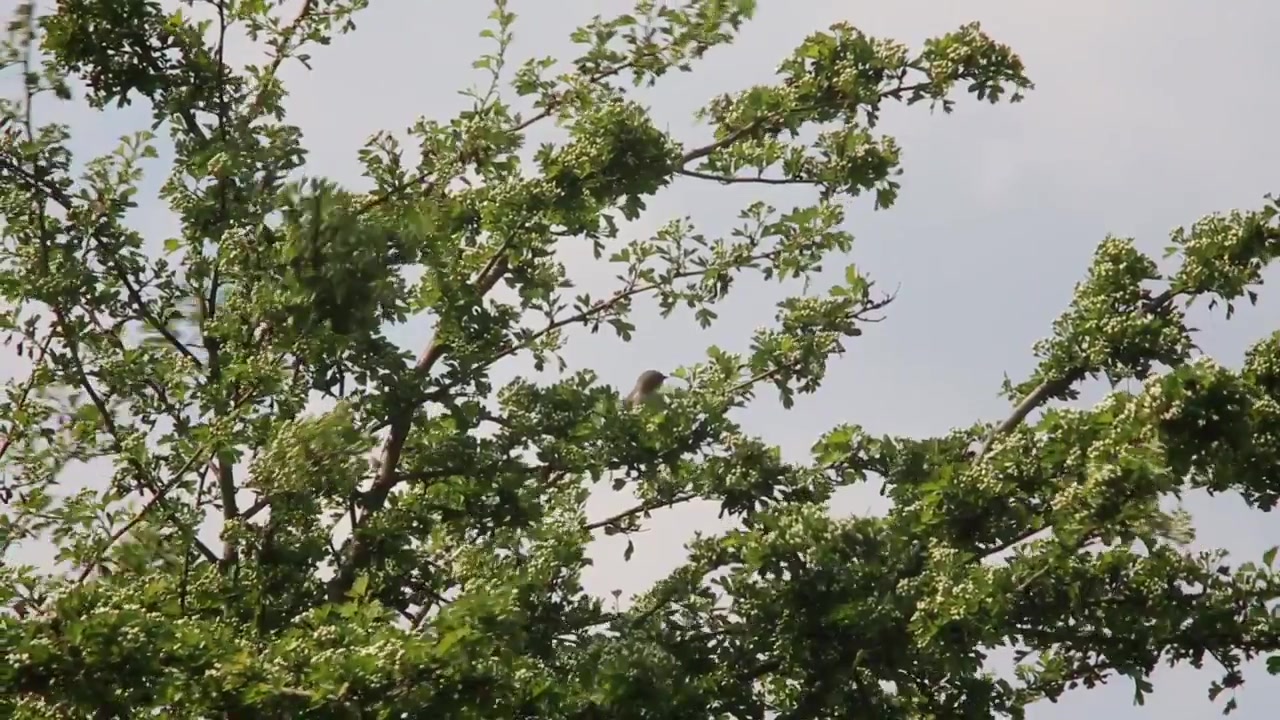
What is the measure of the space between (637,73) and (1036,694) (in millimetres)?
4405

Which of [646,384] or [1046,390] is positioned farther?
[646,384]

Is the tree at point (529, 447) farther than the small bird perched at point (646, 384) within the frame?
No

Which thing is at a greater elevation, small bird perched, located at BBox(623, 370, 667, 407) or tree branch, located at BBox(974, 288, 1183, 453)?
small bird perched, located at BBox(623, 370, 667, 407)

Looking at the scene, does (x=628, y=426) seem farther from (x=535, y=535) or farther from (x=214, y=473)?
(x=214, y=473)

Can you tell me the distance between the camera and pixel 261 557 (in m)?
7.50

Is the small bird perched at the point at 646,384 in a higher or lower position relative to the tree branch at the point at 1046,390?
higher

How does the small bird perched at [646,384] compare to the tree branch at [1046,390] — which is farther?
the small bird perched at [646,384]

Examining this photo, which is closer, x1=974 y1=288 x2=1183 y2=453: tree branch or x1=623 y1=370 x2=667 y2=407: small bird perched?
x1=974 y1=288 x2=1183 y2=453: tree branch

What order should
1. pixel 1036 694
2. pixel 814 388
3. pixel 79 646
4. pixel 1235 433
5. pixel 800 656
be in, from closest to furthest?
pixel 79 646 < pixel 1235 433 < pixel 800 656 < pixel 1036 694 < pixel 814 388

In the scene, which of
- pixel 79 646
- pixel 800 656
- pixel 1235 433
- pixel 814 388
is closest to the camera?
pixel 79 646

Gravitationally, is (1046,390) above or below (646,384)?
below

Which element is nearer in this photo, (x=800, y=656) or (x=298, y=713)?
(x=298, y=713)

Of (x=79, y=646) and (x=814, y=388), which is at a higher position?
(x=814, y=388)

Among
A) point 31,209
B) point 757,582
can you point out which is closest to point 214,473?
point 31,209
